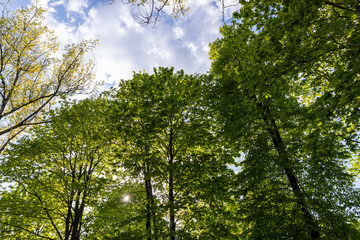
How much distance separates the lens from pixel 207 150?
11023 millimetres

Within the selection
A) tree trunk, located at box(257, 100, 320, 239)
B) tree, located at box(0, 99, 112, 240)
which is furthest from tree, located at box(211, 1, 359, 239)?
tree, located at box(0, 99, 112, 240)

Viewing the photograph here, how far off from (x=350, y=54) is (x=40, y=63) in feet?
46.4

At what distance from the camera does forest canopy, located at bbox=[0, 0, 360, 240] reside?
235 inches

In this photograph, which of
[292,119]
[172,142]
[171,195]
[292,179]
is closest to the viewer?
[292,179]

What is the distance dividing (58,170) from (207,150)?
911 cm

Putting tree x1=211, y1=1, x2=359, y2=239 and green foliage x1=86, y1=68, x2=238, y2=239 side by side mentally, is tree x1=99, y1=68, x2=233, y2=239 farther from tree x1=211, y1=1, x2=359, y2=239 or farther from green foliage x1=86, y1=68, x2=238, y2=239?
tree x1=211, y1=1, x2=359, y2=239

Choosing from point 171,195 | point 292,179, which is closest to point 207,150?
point 171,195

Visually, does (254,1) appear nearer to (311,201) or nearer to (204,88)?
(204,88)

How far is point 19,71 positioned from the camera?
1021 centimetres

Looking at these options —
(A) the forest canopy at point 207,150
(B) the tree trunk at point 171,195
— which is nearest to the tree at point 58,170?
(A) the forest canopy at point 207,150

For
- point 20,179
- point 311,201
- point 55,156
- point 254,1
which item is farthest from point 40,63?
point 311,201

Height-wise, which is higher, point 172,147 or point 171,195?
point 172,147

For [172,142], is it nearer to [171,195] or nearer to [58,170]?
[171,195]

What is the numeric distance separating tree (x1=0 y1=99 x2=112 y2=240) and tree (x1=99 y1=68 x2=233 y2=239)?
2200mm
